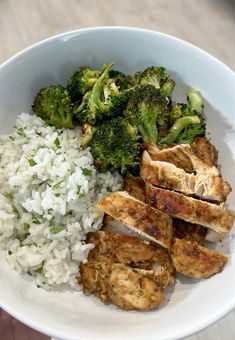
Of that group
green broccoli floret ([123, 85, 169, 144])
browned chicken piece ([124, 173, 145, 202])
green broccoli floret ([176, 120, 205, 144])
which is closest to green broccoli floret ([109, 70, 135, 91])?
green broccoli floret ([123, 85, 169, 144])

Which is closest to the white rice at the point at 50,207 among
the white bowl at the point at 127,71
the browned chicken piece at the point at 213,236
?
the white bowl at the point at 127,71

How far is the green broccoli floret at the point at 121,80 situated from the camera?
2652 mm

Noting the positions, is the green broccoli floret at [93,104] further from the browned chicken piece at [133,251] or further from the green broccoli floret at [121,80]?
the browned chicken piece at [133,251]

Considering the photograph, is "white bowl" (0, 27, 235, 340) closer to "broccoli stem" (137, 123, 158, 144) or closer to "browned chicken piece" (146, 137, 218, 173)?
"browned chicken piece" (146, 137, 218, 173)

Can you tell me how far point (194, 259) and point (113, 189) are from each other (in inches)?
22.3

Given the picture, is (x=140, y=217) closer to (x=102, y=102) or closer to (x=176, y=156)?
(x=176, y=156)

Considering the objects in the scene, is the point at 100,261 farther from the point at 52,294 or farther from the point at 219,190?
the point at 219,190

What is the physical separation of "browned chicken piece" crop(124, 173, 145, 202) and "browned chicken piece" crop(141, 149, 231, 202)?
12 cm

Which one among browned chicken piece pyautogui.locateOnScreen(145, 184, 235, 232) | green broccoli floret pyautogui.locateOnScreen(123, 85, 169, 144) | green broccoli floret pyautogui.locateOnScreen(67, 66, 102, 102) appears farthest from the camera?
green broccoli floret pyautogui.locateOnScreen(67, 66, 102, 102)

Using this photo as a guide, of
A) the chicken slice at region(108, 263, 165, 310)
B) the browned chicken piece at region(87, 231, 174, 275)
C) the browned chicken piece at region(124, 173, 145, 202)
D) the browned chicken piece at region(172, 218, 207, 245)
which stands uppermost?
the browned chicken piece at region(124, 173, 145, 202)

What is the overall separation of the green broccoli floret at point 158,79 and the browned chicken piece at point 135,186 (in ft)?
1.74

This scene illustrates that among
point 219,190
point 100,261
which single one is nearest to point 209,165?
point 219,190

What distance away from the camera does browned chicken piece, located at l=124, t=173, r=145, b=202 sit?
7.88ft

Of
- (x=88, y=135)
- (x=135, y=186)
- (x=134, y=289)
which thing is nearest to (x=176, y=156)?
(x=135, y=186)
